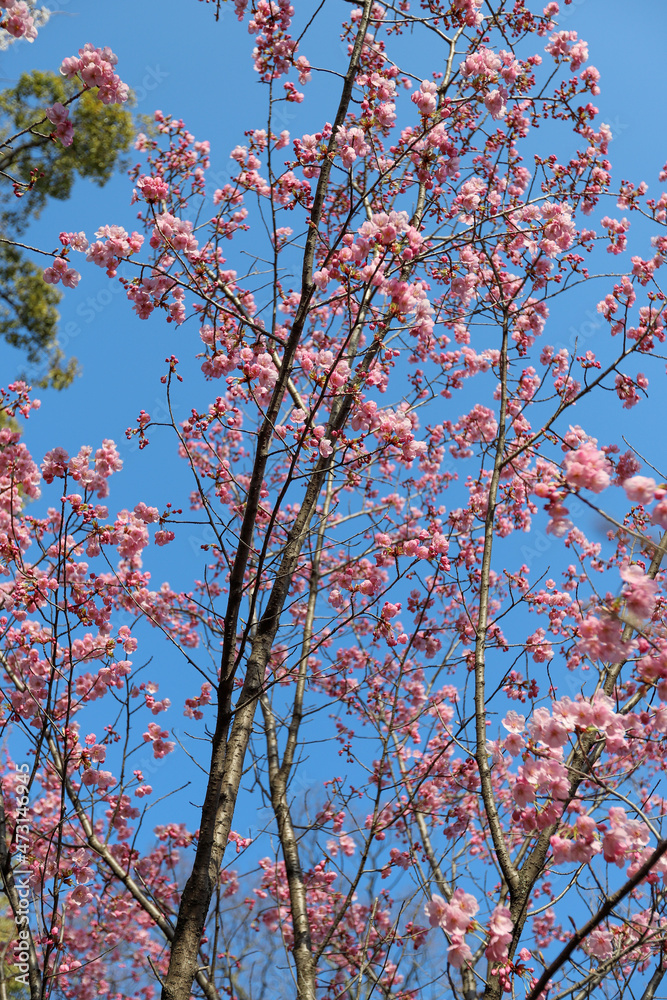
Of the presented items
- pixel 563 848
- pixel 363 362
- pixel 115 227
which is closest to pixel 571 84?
pixel 363 362

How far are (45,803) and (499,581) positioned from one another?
5.11 metres

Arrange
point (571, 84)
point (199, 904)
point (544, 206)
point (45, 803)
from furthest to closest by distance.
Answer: point (45, 803) → point (571, 84) → point (544, 206) → point (199, 904)

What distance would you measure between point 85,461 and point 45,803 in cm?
449

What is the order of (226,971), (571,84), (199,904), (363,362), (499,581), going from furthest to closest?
(499,581) < (571,84) < (226,971) < (363,362) < (199,904)

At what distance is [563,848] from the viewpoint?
234cm

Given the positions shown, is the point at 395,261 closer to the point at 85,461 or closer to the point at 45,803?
the point at 85,461

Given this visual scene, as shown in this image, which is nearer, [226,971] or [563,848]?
[563,848]

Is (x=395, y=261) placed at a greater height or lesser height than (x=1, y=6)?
lesser

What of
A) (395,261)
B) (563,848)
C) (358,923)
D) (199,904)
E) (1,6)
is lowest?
(563,848)

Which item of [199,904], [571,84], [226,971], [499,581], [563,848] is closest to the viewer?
[563,848]

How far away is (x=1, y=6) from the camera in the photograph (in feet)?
10.3

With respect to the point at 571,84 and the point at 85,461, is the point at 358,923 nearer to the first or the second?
the point at 85,461

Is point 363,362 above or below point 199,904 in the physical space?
above

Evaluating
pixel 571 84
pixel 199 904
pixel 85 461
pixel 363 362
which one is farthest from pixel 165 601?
pixel 571 84
